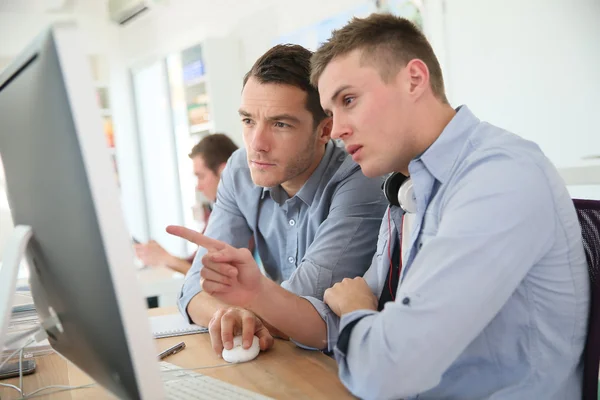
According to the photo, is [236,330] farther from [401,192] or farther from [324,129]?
[324,129]

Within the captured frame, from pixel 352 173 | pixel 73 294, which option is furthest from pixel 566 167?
pixel 73 294

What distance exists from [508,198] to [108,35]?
756cm

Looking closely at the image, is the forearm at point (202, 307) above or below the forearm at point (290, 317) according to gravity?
below

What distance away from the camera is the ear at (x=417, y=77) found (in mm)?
1140

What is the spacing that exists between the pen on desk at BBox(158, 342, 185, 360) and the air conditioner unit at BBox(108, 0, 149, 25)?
602 cm

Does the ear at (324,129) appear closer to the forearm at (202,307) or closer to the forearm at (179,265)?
the forearm at (202,307)

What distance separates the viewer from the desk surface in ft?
3.11

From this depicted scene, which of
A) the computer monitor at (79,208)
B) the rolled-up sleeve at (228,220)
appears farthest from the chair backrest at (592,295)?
the rolled-up sleeve at (228,220)

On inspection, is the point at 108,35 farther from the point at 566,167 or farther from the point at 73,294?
the point at 73,294

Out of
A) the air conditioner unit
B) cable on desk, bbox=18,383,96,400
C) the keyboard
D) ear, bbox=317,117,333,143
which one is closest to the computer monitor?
the keyboard

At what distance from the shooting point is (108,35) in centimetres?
753

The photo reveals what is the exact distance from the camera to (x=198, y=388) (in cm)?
96

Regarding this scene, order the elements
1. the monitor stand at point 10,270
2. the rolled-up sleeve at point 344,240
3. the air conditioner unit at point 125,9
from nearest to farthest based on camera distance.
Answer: the monitor stand at point 10,270 → the rolled-up sleeve at point 344,240 → the air conditioner unit at point 125,9

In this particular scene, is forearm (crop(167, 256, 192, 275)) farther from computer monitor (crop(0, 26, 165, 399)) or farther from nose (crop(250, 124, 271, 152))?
computer monitor (crop(0, 26, 165, 399))
